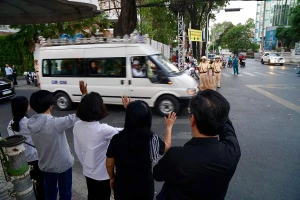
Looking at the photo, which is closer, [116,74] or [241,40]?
[116,74]

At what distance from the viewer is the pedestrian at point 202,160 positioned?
1.39 metres

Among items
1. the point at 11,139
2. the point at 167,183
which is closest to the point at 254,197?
the point at 167,183

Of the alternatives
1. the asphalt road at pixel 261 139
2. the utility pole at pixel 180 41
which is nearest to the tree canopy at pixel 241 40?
the utility pole at pixel 180 41

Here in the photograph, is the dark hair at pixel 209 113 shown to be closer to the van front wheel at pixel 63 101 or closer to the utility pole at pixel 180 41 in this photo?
the van front wheel at pixel 63 101

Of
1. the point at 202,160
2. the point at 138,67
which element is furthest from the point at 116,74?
the point at 202,160

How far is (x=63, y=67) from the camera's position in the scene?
314 inches

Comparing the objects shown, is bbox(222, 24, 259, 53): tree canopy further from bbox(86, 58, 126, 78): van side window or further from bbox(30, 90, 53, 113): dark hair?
bbox(30, 90, 53, 113): dark hair

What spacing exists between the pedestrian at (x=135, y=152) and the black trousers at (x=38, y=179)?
1.30 metres

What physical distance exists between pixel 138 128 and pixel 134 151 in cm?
18

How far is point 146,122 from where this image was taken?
1836mm

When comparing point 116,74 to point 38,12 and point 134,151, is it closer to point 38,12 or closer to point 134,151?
point 38,12

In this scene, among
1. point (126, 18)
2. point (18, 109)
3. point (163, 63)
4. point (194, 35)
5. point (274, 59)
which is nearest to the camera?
point (18, 109)

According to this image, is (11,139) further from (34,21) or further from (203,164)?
(34,21)

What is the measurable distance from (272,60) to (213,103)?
3047 cm
